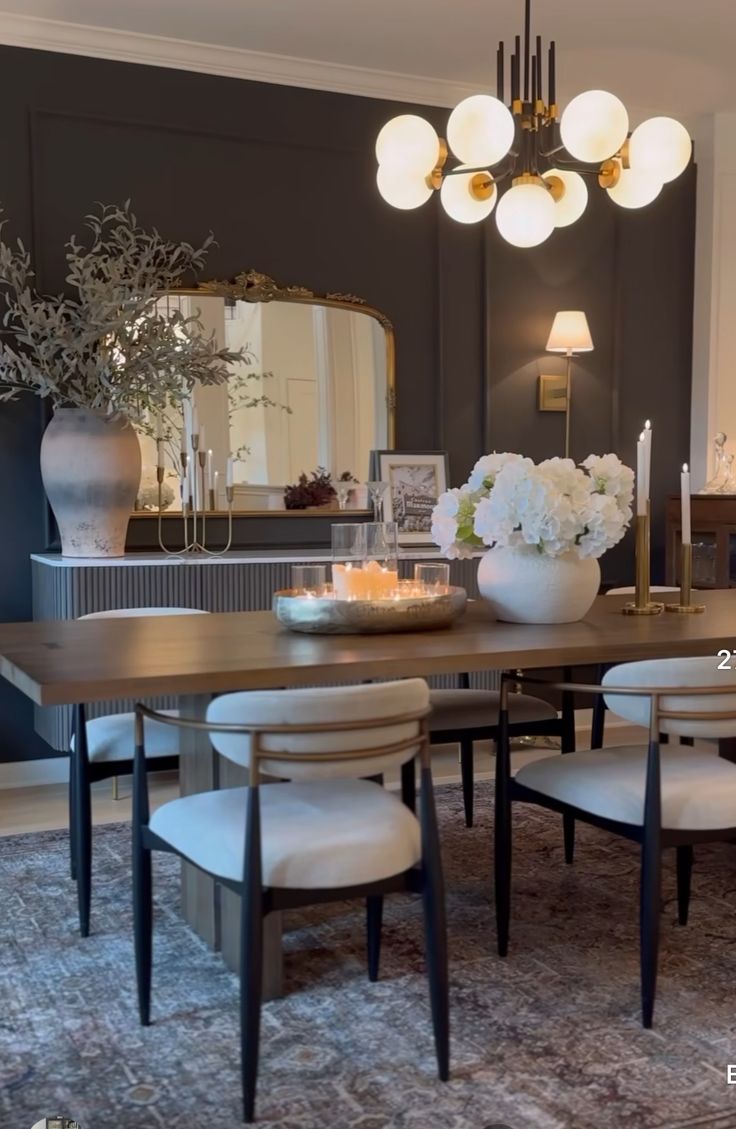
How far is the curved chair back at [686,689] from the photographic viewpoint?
221cm

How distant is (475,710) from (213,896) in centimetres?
93

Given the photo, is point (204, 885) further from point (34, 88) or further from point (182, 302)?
point (34, 88)

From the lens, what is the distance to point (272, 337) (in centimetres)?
450

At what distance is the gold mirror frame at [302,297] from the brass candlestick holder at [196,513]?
10.8 inches

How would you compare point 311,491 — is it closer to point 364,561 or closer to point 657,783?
point 364,561

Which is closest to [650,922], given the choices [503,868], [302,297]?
[503,868]

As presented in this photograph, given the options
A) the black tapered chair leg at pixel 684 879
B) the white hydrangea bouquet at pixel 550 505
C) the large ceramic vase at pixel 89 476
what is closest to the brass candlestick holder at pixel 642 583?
the white hydrangea bouquet at pixel 550 505

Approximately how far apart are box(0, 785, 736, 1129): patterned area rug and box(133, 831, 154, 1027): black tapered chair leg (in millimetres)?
60

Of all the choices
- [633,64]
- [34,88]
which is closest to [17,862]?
[34,88]

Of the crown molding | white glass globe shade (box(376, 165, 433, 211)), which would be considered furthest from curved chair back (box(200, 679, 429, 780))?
the crown molding

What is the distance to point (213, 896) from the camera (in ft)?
8.42

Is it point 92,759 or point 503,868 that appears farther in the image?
point 92,759

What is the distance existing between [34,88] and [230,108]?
751mm

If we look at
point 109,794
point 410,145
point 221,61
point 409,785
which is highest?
point 221,61
